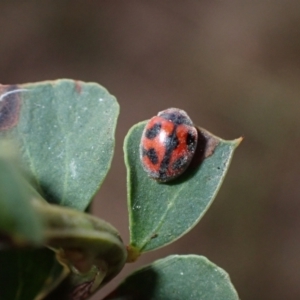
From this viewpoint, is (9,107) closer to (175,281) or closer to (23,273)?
(23,273)

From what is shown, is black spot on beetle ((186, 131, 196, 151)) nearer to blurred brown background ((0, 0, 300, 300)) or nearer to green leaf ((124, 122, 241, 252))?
green leaf ((124, 122, 241, 252))

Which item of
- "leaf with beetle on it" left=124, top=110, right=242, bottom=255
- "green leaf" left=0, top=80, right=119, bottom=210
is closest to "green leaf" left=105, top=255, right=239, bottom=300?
"leaf with beetle on it" left=124, top=110, right=242, bottom=255

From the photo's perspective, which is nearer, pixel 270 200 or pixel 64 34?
pixel 270 200

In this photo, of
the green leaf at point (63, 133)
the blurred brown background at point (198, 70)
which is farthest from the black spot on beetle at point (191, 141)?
the blurred brown background at point (198, 70)

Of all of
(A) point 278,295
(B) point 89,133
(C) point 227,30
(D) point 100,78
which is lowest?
(A) point 278,295

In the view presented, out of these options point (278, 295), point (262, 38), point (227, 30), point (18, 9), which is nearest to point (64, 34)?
point (18, 9)

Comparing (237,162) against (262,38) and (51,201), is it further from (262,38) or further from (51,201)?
(51,201)
